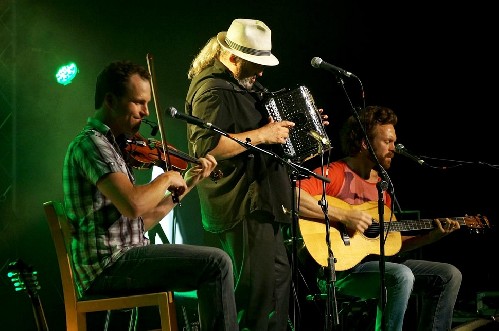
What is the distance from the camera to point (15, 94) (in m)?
5.53

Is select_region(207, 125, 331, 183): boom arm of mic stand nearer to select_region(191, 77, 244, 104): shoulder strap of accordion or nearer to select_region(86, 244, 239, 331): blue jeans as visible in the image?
select_region(191, 77, 244, 104): shoulder strap of accordion

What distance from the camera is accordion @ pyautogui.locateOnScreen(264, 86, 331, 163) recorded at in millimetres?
3920

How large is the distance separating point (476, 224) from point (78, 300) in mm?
3238

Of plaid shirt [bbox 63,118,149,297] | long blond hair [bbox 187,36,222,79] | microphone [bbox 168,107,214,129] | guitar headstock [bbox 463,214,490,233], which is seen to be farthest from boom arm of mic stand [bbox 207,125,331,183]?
guitar headstock [bbox 463,214,490,233]

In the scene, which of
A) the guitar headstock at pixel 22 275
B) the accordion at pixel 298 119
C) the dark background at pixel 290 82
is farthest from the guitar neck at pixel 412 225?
the guitar headstock at pixel 22 275

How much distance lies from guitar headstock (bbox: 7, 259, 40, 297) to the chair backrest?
879 millimetres

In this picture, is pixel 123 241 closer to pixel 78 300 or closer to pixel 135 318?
pixel 78 300

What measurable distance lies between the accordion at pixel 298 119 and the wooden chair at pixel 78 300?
136cm

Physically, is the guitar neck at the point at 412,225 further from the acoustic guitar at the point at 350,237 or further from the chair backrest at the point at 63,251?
the chair backrest at the point at 63,251

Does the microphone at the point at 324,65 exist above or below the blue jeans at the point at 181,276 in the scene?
above

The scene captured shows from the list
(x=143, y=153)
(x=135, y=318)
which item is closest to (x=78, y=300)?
(x=143, y=153)

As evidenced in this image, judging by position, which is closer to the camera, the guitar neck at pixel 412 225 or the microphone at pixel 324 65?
the microphone at pixel 324 65

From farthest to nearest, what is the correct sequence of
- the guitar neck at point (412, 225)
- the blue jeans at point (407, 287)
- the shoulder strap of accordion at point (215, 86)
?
the guitar neck at point (412, 225) < the blue jeans at point (407, 287) < the shoulder strap of accordion at point (215, 86)

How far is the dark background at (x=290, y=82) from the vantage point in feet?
18.2
